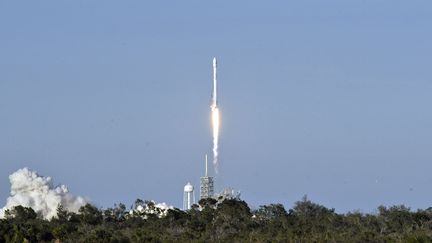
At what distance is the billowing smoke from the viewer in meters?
124

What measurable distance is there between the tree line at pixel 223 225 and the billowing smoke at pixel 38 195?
8.96 metres

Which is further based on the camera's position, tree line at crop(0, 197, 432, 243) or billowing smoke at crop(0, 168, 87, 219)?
billowing smoke at crop(0, 168, 87, 219)

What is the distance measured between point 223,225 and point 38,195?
3403 cm

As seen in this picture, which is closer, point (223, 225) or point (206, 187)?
point (223, 225)

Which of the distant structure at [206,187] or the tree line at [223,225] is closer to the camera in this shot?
the tree line at [223,225]

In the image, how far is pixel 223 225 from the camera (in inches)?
3784

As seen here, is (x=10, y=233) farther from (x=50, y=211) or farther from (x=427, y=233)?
(x=50, y=211)

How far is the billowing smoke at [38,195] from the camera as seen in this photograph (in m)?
124

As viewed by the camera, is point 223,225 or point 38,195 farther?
point 38,195

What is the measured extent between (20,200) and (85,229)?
3374 cm

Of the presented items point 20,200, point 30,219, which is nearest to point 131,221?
point 30,219

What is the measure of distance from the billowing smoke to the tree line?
353 inches

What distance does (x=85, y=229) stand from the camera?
92.2 metres

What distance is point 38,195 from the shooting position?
415 feet
